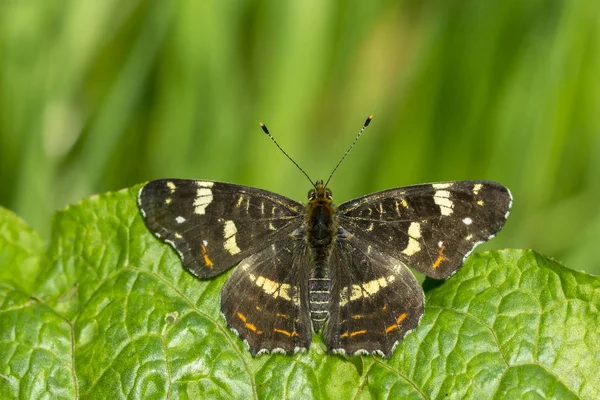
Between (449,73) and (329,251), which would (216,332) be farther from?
(449,73)

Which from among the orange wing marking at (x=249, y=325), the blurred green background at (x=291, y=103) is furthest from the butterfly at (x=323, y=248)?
the blurred green background at (x=291, y=103)

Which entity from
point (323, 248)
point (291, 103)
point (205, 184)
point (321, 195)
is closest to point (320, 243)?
point (323, 248)

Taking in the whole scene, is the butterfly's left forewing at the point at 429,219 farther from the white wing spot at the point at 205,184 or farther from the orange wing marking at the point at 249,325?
the orange wing marking at the point at 249,325

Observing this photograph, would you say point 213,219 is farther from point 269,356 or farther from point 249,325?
point 269,356

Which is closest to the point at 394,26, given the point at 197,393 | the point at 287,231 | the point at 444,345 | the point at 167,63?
the point at 167,63

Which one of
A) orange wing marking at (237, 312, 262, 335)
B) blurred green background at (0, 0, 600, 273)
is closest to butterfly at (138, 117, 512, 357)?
orange wing marking at (237, 312, 262, 335)

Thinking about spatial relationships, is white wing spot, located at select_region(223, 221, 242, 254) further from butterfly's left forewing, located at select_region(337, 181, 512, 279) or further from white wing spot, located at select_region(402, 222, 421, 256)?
white wing spot, located at select_region(402, 222, 421, 256)
